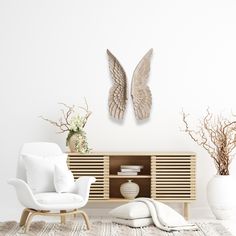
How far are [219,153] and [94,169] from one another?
1368 mm

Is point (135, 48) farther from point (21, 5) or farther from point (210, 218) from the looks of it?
point (210, 218)

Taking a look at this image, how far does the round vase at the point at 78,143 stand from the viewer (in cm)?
714

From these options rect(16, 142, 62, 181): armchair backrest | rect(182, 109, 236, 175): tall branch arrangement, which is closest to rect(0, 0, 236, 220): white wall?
rect(182, 109, 236, 175): tall branch arrangement

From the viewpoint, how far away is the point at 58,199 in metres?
6.10

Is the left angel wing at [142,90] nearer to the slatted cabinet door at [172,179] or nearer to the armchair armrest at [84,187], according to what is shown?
the slatted cabinet door at [172,179]

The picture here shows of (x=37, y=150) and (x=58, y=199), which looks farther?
(x=37, y=150)

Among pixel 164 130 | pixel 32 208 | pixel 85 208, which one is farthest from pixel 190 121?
pixel 32 208

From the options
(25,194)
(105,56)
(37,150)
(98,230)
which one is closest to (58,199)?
(25,194)

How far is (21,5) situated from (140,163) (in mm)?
2258

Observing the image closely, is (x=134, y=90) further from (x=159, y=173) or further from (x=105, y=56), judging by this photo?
(x=159, y=173)

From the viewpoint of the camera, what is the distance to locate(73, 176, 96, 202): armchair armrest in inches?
247

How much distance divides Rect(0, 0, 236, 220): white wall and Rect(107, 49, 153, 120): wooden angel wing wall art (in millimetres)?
70

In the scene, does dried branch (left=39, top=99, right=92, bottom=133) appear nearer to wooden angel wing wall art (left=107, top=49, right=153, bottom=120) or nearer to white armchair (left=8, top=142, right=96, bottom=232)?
wooden angel wing wall art (left=107, top=49, right=153, bottom=120)

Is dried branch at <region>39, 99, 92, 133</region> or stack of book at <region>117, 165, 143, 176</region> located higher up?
dried branch at <region>39, 99, 92, 133</region>
